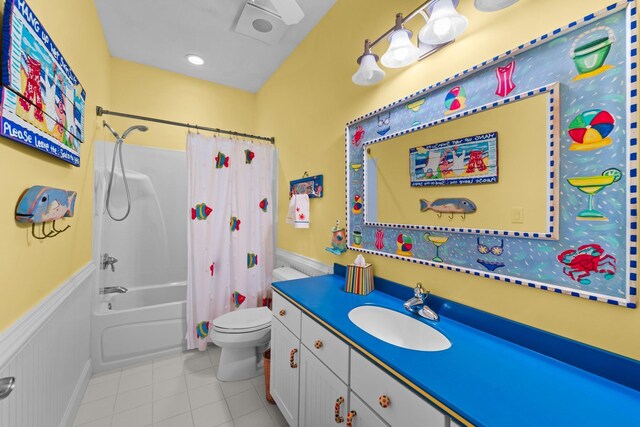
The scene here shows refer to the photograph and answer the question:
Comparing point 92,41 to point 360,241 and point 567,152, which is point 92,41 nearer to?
point 360,241

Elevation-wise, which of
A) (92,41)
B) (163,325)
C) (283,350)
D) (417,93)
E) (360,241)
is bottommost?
(163,325)

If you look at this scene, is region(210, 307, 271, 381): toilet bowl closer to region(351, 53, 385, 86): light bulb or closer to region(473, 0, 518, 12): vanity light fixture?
region(351, 53, 385, 86): light bulb

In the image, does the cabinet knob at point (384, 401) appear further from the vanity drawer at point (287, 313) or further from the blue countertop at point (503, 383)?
the vanity drawer at point (287, 313)

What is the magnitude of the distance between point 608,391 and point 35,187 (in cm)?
192

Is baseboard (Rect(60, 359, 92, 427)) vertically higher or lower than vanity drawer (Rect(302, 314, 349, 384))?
lower

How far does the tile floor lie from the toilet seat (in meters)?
0.40

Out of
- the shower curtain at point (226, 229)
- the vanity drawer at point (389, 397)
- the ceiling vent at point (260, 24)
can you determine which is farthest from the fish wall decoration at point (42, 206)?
the ceiling vent at point (260, 24)

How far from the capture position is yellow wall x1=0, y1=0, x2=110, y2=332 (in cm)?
87

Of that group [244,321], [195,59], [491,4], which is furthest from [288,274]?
[195,59]

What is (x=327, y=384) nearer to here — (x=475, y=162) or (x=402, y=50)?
(x=475, y=162)

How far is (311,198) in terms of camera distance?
2113 mm

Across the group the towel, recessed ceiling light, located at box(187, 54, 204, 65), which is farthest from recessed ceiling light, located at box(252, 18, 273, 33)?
the towel

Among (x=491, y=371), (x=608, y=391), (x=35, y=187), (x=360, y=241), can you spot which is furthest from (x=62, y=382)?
(x=608, y=391)

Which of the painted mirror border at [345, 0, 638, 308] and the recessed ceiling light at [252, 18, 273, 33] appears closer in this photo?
the painted mirror border at [345, 0, 638, 308]
